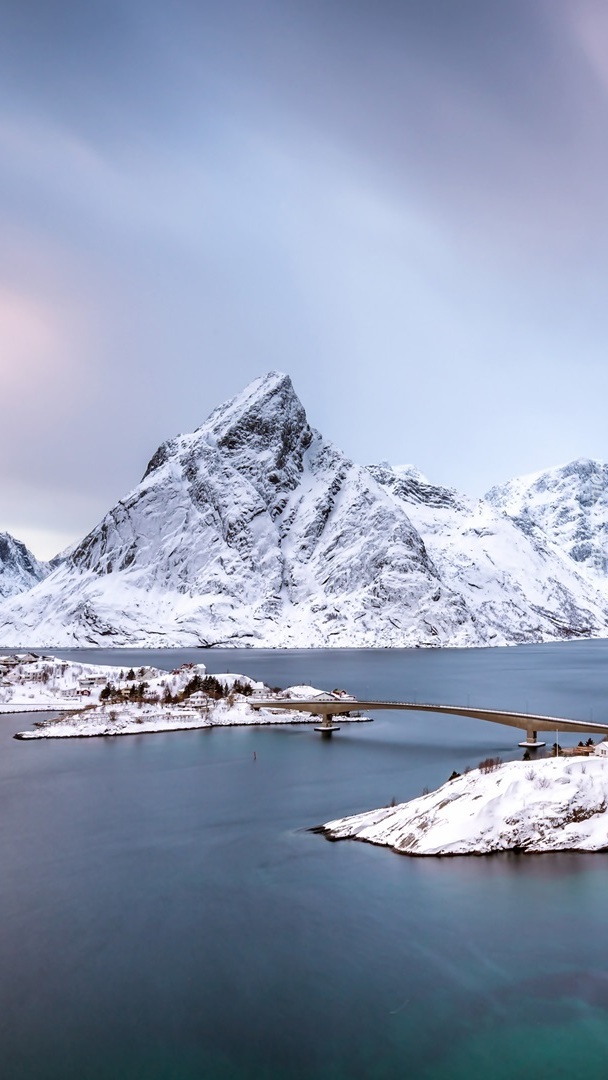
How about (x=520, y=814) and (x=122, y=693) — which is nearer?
(x=520, y=814)

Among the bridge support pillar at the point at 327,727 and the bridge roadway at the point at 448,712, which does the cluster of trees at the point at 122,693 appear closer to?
the bridge roadway at the point at 448,712

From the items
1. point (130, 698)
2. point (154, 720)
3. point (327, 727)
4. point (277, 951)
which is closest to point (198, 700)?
point (130, 698)

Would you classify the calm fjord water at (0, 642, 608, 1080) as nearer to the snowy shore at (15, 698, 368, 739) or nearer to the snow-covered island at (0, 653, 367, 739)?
the snowy shore at (15, 698, 368, 739)

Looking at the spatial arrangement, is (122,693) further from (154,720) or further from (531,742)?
(531,742)

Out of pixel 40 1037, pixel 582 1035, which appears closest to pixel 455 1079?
pixel 582 1035

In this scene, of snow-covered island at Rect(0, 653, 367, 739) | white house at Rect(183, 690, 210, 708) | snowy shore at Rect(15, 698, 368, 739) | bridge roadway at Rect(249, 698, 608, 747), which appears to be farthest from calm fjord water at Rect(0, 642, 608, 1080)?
white house at Rect(183, 690, 210, 708)

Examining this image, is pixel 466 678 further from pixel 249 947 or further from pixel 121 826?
pixel 249 947

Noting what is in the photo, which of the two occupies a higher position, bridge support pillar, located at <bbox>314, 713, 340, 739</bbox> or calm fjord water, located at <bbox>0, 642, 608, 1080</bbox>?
bridge support pillar, located at <bbox>314, 713, 340, 739</bbox>
